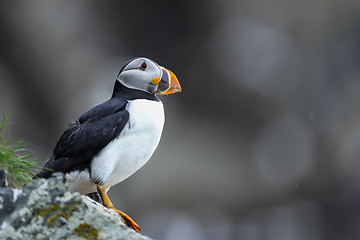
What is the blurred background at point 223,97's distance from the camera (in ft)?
36.0

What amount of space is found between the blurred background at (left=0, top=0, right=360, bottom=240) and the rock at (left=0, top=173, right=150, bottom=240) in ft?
27.9

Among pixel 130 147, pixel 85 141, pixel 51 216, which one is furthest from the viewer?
pixel 130 147

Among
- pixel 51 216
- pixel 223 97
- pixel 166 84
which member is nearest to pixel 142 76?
pixel 166 84

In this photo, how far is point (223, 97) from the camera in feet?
37.6

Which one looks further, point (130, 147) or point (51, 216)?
point (130, 147)

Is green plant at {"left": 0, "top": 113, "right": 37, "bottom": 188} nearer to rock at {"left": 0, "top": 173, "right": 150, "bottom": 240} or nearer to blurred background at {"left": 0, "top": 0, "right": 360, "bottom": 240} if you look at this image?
rock at {"left": 0, "top": 173, "right": 150, "bottom": 240}

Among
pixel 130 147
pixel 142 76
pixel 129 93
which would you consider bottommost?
pixel 130 147

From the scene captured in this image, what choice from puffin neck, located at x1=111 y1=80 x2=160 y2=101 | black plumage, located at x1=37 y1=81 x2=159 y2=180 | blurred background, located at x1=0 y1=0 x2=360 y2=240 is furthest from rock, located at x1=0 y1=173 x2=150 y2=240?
blurred background, located at x1=0 y1=0 x2=360 y2=240

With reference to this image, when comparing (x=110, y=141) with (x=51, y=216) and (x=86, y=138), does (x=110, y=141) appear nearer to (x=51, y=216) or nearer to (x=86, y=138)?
(x=86, y=138)

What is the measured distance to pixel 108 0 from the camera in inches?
451

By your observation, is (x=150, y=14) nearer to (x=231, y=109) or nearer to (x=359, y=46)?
(x=231, y=109)

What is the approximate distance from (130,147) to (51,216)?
154cm

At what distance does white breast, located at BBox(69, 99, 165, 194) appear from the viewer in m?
3.65

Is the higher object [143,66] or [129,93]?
[143,66]
